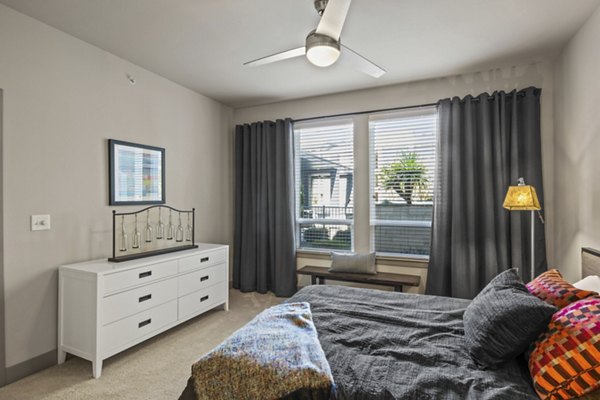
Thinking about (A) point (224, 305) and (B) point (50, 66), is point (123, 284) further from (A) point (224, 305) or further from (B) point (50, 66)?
(B) point (50, 66)

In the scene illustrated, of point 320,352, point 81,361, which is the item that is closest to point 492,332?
point 320,352

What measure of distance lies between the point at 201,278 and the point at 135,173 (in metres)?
1.30

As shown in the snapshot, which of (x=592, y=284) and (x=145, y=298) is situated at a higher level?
(x=592, y=284)

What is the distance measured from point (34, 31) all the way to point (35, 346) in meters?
2.45

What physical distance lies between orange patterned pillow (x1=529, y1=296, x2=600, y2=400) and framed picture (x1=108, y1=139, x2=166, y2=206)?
332 centimetres

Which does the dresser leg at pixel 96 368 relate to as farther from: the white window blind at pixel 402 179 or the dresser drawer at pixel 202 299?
the white window blind at pixel 402 179

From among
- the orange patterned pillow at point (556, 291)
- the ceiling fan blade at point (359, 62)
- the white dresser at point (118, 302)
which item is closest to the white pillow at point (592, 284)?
the orange patterned pillow at point (556, 291)

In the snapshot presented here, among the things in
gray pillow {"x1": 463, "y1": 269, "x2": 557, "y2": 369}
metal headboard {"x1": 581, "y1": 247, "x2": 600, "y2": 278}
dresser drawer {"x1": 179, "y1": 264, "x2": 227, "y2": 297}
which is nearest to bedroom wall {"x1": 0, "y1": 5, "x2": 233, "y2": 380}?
dresser drawer {"x1": 179, "y1": 264, "x2": 227, "y2": 297}

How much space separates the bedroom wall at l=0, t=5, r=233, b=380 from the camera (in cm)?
229

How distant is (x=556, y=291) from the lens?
1.58 metres

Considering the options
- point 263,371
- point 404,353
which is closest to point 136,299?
point 263,371

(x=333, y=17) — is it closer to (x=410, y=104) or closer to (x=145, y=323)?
(x=410, y=104)

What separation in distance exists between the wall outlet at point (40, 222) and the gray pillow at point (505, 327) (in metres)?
3.05

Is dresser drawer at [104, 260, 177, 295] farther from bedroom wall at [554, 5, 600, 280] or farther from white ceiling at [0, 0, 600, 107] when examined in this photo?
bedroom wall at [554, 5, 600, 280]
